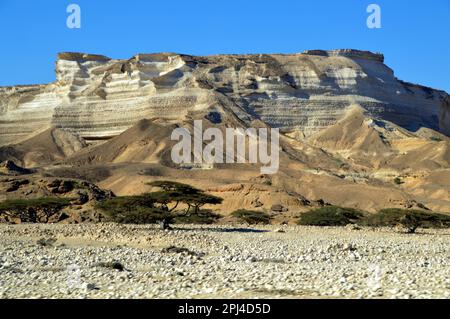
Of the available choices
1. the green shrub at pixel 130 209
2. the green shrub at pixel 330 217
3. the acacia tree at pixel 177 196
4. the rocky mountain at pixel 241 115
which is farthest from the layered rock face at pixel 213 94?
the green shrub at pixel 130 209

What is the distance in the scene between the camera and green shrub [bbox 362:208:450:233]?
135 ft

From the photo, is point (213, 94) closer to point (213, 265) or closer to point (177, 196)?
point (177, 196)

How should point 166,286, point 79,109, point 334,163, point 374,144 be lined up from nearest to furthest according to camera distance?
point 166,286 → point 334,163 → point 374,144 → point 79,109

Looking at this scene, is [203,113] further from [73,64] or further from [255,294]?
[255,294]

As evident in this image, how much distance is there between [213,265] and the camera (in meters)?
19.4

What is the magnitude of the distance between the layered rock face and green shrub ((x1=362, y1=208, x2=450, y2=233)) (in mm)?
57701

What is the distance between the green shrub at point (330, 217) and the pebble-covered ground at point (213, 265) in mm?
10511

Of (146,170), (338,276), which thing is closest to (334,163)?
(146,170)

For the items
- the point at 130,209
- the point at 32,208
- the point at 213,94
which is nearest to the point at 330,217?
the point at 130,209

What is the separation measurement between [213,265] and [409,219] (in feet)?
79.1

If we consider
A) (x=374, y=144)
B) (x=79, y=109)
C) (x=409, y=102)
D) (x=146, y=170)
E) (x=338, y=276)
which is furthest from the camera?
(x=409, y=102)

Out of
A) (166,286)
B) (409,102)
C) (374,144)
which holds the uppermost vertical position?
(409,102)
